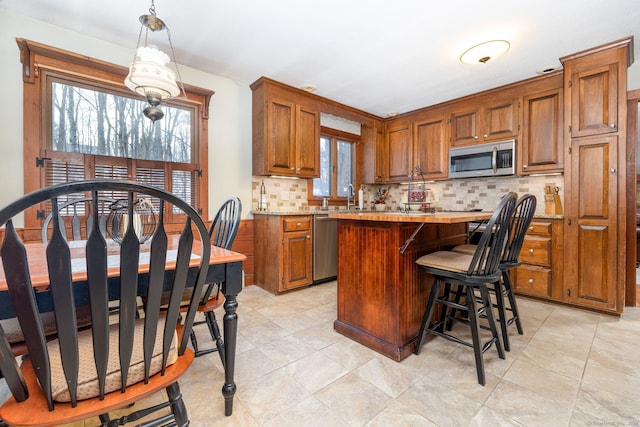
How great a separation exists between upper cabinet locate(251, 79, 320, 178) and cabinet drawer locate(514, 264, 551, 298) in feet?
8.27

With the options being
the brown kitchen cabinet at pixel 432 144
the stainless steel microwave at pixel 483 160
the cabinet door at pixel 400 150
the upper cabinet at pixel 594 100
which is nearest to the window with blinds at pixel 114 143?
the cabinet door at pixel 400 150

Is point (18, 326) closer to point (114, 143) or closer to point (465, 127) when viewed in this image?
point (114, 143)

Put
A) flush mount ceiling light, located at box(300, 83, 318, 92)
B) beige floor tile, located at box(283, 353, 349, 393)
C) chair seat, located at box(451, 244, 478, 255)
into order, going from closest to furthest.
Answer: beige floor tile, located at box(283, 353, 349, 393) → chair seat, located at box(451, 244, 478, 255) → flush mount ceiling light, located at box(300, 83, 318, 92)

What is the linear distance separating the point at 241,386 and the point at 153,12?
2.43m

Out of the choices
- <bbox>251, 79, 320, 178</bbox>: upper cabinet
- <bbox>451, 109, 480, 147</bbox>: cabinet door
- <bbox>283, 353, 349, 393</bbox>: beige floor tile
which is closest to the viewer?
<bbox>283, 353, 349, 393</bbox>: beige floor tile

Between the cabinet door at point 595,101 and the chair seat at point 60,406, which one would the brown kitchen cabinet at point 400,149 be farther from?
the chair seat at point 60,406

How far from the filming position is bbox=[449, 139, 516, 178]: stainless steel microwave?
127 inches

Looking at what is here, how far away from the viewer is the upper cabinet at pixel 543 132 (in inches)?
114

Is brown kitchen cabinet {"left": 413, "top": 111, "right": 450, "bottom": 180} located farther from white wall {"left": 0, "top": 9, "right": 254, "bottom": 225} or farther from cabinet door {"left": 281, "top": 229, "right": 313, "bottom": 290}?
white wall {"left": 0, "top": 9, "right": 254, "bottom": 225}

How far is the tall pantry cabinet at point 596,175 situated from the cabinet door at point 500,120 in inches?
21.3

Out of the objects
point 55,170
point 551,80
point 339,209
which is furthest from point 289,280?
point 551,80

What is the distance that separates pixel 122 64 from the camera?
8.43ft

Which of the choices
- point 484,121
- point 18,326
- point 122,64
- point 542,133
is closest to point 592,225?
point 542,133

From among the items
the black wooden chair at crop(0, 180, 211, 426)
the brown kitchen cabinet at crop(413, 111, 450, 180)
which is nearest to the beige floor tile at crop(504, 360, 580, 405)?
the black wooden chair at crop(0, 180, 211, 426)
